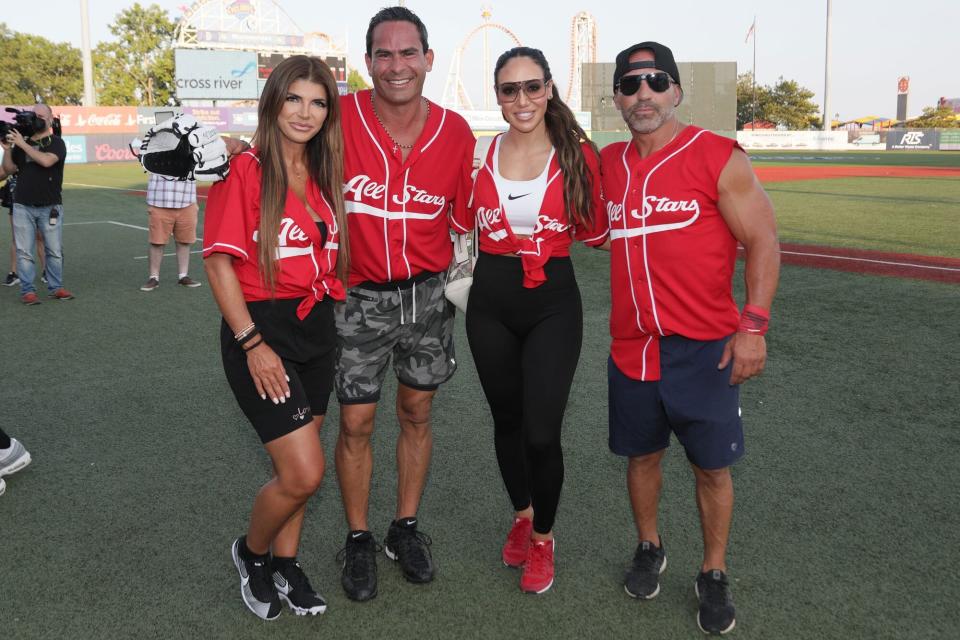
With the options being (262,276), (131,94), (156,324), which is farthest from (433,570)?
(131,94)

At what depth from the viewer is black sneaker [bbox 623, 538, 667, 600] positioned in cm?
325

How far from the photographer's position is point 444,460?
4.68m

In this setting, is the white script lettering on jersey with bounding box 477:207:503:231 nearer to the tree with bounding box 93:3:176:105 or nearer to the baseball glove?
the baseball glove

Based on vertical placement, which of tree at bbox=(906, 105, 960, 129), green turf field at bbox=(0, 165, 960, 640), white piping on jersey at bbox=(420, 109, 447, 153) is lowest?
green turf field at bbox=(0, 165, 960, 640)

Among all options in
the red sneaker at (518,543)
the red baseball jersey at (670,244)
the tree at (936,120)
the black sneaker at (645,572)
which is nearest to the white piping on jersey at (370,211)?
the red baseball jersey at (670,244)

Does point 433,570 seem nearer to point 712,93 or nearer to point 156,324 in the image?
point 156,324

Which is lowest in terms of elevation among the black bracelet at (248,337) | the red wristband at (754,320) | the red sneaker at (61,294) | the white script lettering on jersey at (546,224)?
the red sneaker at (61,294)

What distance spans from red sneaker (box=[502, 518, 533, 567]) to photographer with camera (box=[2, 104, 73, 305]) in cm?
732

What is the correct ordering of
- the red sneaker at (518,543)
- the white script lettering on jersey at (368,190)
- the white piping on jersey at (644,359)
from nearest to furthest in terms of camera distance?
the white piping on jersey at (644,359) < the white script lettering on jersey at (368,190) < the red sneaker at (518,543)

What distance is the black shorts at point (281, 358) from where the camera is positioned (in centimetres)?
288

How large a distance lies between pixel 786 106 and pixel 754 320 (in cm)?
8468

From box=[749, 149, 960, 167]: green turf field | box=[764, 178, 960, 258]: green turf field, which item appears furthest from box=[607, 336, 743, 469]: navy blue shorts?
box=[749, 149, 960, 167]: green turf field

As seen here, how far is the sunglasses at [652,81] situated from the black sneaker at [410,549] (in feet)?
6.48

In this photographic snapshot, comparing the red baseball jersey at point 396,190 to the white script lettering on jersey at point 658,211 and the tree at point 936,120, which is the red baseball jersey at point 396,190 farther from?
the tree at point 936,120
